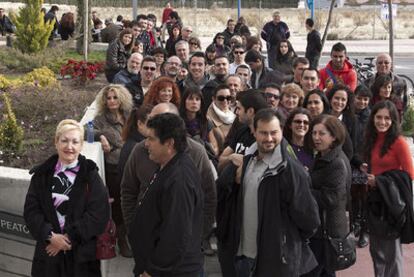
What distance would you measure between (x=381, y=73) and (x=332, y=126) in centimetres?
369

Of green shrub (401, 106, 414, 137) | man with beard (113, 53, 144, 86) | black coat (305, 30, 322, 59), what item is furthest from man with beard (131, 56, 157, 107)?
black coat (305, 30, 322, 59)

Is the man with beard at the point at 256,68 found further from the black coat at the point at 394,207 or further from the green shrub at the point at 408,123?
the black coat at the point at 394,207

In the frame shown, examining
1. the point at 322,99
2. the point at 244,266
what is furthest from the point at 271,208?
the point at 322,99

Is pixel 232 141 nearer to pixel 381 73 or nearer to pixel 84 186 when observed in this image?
pixel 84 186

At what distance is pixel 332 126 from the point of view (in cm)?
513

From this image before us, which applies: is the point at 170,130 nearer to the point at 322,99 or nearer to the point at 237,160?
the point at 237,160

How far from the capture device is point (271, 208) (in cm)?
428

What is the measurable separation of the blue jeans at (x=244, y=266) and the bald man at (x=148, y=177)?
295mm

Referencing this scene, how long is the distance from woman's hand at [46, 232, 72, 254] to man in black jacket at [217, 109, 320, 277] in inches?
43.6

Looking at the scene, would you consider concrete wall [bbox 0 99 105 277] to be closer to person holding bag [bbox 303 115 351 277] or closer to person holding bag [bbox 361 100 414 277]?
person holding bag [bbox 303 115 351 277]

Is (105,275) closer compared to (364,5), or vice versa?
(105,275)

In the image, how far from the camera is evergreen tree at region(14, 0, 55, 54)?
50.5ft

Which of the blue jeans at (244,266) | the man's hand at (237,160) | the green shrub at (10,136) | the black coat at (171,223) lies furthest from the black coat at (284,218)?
the green shrub at (10,136)

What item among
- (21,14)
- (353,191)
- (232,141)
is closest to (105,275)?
(232,141)
